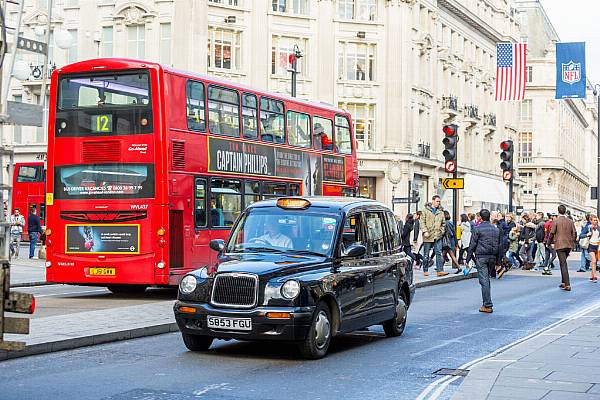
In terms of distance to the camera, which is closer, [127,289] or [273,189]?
[127,289]

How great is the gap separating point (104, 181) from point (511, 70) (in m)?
20.4

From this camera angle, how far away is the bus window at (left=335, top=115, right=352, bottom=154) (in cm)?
2580

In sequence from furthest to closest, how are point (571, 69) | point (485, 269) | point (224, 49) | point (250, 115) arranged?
point (224, 49) < point (571, 69) < point (250, 115) < point (485, 269)

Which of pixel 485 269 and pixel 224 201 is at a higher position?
pixel 224 201

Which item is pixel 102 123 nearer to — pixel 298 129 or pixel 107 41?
pixel 298 129

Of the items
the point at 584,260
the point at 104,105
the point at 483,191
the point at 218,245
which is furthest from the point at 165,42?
the point at 218,245

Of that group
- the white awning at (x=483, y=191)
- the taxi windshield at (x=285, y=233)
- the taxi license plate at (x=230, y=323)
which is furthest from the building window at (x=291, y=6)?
the taxi license plate at (x=230, y=323)

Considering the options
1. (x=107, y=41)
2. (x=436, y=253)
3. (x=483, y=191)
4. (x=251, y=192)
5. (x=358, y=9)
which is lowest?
(x=436, y=253)

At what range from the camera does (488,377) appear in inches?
375

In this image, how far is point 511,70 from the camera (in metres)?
36.2

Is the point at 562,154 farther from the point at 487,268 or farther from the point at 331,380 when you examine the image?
the point at 331,380

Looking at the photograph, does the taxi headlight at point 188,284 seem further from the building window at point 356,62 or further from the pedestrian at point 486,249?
the building window at point 356,62

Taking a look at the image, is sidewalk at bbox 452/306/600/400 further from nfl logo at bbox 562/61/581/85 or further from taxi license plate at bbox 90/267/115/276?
nfl logo at bbox 562/61/581/85

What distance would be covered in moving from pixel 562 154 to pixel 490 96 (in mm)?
43292
